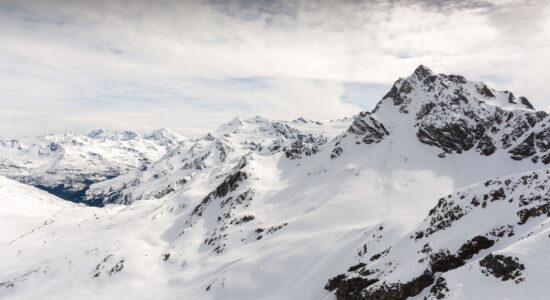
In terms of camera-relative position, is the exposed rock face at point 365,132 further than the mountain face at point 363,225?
Yes

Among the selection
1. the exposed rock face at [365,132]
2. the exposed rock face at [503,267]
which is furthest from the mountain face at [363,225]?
the exposed rock face at [365,132]

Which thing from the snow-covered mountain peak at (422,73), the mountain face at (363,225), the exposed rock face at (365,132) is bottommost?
the mountain face at (363,225)

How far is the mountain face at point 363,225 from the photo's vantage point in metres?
25.5

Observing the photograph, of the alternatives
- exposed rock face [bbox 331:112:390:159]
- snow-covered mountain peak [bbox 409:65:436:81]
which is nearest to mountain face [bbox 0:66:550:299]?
exposed rock face [bbox 331:112:390:159]

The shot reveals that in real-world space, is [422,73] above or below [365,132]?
above

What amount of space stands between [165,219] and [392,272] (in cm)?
11381

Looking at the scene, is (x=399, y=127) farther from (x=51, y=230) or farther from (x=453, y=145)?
(x=51, y=230)

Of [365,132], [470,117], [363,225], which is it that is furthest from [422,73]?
[363,225]

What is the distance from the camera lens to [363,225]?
62.5 meters

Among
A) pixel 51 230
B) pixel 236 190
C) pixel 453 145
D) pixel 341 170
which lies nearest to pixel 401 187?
pixel 341 170

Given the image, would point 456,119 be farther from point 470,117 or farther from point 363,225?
point 363,225

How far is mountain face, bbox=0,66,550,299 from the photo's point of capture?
1002 inches

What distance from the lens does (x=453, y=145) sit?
4124 inches

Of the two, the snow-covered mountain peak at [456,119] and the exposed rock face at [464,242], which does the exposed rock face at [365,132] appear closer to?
the snow-covered mountain peak at [456,119]
